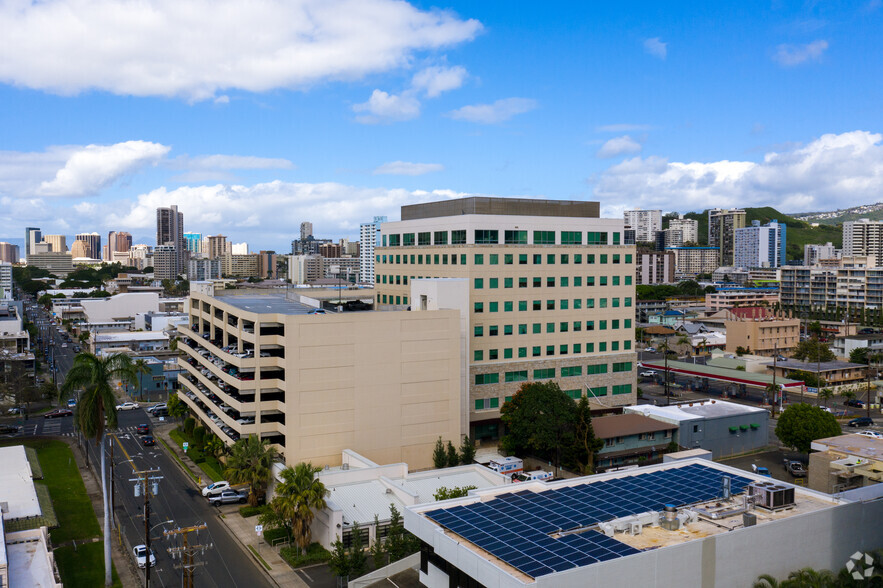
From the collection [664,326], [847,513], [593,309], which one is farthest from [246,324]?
[664,326]

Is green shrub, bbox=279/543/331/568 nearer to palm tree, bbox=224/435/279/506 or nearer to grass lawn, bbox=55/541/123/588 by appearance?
palm tree, bbox=224/435/279/506

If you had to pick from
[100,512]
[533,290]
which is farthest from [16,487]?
[533,290]


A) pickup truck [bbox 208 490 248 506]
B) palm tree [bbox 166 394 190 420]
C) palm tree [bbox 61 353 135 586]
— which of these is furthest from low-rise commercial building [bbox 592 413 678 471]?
palm tree [bbox 166 394 190 420]

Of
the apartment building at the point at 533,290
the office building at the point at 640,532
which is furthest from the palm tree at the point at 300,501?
the apartment building at the point at 533,290

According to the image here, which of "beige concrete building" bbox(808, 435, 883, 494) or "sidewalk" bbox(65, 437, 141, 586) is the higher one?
"beige concrete building" bbox(808, 435, 883, 494)

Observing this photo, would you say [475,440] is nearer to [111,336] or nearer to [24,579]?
[24,579]
